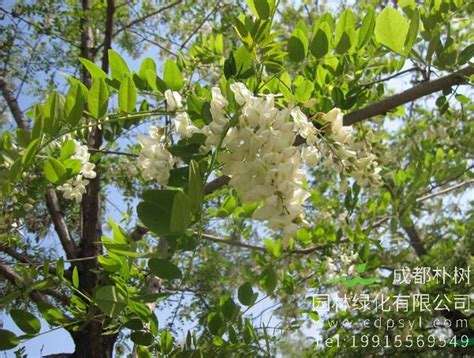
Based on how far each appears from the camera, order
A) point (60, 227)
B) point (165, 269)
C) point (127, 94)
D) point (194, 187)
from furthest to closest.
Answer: point (60, 227) → point (127, 94) → point (165, 269) → point (194, 187)

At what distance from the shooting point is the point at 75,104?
2.45 feet

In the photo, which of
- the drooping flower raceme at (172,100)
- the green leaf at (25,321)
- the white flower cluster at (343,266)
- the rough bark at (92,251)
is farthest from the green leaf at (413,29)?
the white flower cluster at (343,266)

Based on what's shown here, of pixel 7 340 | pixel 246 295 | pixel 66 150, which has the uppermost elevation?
pixel 66 150

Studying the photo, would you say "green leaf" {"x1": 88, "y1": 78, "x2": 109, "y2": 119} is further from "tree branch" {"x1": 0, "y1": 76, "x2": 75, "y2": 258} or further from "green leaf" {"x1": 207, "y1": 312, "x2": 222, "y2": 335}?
"tree branch" {"x1": 0, "y1": 76, "x2": 75, "y2": 258}

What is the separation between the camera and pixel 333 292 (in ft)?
8.21

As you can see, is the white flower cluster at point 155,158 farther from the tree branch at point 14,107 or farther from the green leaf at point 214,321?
the tree branch at point 14,107

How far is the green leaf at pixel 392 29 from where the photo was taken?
0.80 meters

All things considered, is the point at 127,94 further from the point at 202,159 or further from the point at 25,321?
the point at 25,321

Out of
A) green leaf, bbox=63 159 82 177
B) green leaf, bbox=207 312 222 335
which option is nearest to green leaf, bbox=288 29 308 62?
green leaf, bbox=63 159 82 177

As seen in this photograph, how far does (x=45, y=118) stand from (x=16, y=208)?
72cm

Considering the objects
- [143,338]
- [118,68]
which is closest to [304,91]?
[118,68]

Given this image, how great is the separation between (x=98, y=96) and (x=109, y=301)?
1.13ft

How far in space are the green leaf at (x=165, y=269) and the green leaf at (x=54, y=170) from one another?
29 centimetres

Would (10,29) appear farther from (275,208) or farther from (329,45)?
(275,208)
